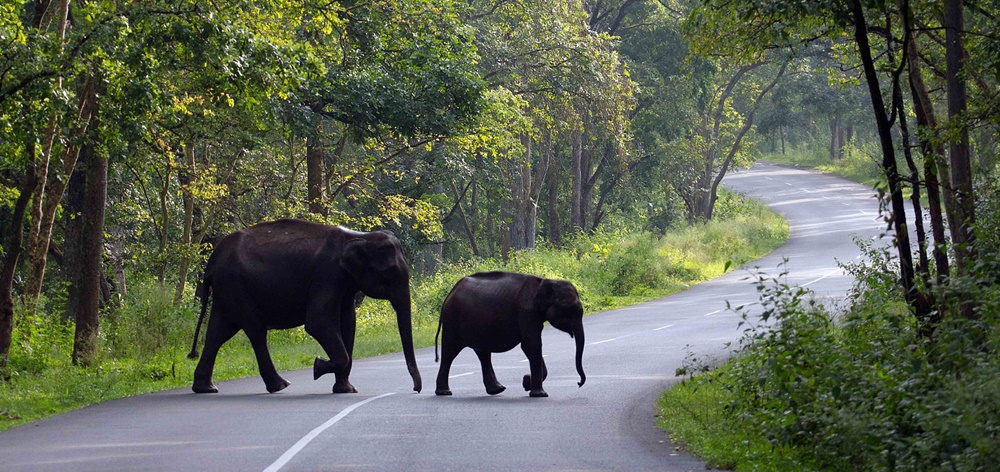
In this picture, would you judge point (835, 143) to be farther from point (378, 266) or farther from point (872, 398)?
point (872, 398)

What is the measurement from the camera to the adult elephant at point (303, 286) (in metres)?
15.1

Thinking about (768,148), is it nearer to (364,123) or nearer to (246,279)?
(364,123)

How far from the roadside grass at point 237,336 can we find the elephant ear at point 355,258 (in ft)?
8.37

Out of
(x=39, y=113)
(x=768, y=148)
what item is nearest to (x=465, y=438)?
(x=39, y=113)

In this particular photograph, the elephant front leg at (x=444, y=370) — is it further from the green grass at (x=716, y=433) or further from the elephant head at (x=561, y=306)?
the green grass at (x=716, y=433)

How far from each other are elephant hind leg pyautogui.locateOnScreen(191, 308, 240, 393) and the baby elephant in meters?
3.05

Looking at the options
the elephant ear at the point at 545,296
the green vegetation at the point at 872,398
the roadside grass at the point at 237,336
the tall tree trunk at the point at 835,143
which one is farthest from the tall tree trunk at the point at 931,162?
the tall tree trunk at the point at 835,143

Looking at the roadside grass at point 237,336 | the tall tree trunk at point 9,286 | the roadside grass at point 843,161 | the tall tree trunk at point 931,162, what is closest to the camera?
the tall tree trunk at point 931,162

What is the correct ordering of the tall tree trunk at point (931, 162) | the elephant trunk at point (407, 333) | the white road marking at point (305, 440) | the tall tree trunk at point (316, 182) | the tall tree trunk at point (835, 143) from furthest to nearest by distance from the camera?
the tall tree trunk at point (835, 143) → the tall tree trunk at point (316, 182) → the elephant trunk at point (407, 333) → the tall tree trunk at point (931, 162) → the white road marking at point (305, 440)

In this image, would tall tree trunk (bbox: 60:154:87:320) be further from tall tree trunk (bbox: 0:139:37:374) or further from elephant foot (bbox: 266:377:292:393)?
elephant foot (bbox: 266:377:292:393)

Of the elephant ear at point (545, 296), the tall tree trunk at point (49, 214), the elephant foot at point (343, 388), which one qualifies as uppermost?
the tall tree trunk at point (49, 214)

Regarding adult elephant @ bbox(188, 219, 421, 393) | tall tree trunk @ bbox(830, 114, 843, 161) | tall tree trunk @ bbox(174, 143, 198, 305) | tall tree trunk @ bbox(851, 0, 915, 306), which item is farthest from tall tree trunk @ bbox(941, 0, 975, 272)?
tall tree trunk @ bbox(830, 114, 843, 161)

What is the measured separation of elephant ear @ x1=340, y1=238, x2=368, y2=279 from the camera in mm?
15109

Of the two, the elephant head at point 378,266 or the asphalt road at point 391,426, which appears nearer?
the asphalt road at point 391,426
